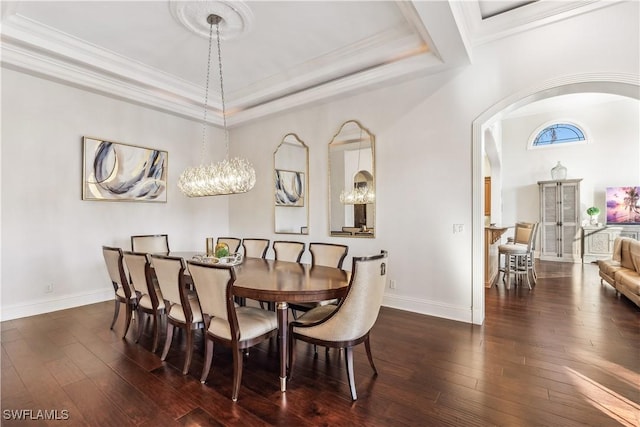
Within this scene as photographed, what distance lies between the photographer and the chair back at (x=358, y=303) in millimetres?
2043

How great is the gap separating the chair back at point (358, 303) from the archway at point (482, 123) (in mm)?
1874

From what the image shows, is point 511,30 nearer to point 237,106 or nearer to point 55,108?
point 237,106

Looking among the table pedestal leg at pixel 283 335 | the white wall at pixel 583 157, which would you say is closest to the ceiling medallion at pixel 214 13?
the table pedestal leg at pixel 283 335

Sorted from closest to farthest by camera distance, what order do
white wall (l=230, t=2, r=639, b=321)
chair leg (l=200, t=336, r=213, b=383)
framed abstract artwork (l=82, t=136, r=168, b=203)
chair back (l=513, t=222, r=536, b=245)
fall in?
chair leg (l=200, t=336, r=213, b=383) → white wall (l=230, t=2, r=639, b=321) → framed abstract artwork (l=82, t=136, r=168, b=203) → chair back (l=513, t=222, r=536, b=245)

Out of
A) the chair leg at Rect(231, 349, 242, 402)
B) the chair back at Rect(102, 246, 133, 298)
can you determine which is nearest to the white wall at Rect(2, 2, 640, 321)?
the chair back at Rect(102, 246, 133, 298)

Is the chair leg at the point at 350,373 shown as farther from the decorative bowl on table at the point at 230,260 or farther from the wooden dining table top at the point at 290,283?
the decorative bowl on table at the point at 230,260

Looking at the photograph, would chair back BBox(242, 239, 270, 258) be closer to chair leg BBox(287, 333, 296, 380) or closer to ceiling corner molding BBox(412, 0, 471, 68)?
chair leg BBox(287, 333, 296, 380)

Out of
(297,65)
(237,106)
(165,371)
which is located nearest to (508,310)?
(165,371)

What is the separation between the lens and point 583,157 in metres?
7.86

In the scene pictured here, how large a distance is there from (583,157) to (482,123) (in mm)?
6639

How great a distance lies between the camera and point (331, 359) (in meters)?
2.69

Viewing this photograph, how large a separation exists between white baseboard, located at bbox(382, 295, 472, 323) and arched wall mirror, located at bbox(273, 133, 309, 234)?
1.81m

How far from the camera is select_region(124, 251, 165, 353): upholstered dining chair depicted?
9.24 ft

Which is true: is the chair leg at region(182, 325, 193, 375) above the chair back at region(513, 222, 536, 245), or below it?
below
